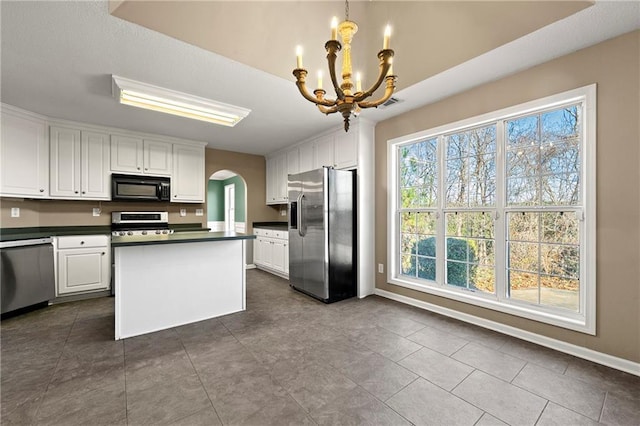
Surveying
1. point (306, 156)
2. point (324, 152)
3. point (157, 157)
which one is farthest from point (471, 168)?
point (157, 157)

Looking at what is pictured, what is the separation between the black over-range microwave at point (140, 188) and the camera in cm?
415

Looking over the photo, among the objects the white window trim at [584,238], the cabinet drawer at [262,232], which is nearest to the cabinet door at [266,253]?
the cabinet drawer at [262,232]

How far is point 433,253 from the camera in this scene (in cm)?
339

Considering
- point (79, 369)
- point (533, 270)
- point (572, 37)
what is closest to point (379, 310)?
point (533, 270)

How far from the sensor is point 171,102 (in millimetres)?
2969

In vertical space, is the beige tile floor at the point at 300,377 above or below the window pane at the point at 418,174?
below

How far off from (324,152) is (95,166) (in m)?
3.41

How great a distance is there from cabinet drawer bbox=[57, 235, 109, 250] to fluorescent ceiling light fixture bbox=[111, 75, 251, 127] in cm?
200

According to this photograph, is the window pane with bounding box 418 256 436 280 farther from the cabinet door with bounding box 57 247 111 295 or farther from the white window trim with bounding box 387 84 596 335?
the cabinet door with bounding box 57 247 111 295

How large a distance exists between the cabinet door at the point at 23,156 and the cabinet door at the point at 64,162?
64 mm

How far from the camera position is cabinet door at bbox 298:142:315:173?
15.5 ft

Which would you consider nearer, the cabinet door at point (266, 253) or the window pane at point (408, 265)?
the window pane at point (408, 265)

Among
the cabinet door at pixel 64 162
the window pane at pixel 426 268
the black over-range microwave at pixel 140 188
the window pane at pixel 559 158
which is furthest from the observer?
the black over-range microwave at pixel 140 188

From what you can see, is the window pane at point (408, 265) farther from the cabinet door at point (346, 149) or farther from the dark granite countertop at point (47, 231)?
the dark granite countertop at point (47, 231)
